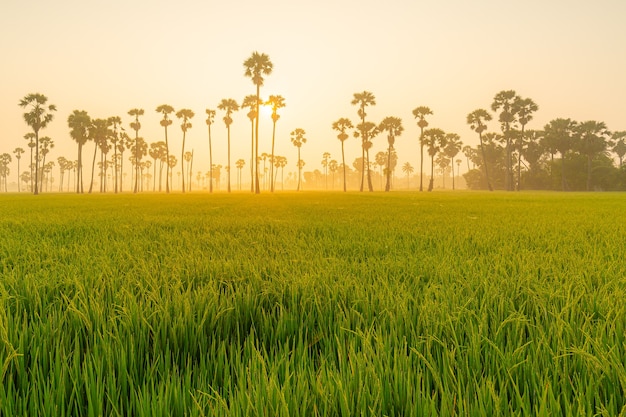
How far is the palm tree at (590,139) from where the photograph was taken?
82.7 m

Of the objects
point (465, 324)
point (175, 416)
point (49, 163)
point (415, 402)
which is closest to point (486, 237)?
point (465, 324)

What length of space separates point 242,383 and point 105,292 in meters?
1.82

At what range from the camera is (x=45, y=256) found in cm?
391

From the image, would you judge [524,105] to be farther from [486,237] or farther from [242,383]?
[242,383]

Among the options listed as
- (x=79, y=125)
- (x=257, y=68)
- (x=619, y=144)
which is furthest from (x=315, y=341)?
(x=619, y=144)

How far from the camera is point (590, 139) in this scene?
274 feet

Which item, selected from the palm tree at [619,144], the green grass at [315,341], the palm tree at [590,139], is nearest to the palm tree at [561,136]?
the palm tree at [590,139]

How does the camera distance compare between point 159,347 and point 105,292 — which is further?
point 105,292

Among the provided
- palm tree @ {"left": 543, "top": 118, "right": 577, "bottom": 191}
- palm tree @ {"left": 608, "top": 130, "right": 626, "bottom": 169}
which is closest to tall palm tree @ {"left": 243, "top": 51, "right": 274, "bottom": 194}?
palm tree @ {"left": 543, "top": 118, "right": 577, "bottom": 191}

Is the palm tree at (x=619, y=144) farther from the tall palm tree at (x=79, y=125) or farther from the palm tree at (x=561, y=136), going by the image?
the tall palm tree at (x=79, y=125)

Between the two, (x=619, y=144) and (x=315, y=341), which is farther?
(x=619, y=144)

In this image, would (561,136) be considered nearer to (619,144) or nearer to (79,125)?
(619,144)

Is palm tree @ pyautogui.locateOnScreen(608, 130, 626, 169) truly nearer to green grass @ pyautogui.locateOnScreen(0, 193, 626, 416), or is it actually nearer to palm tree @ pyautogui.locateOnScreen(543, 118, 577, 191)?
palm tree @ pyautogui.locateOnScreen(543, 118, 577, 191)

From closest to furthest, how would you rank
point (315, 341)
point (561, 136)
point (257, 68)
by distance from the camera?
point (315, 341), point (257, 68), point (561, 136)
